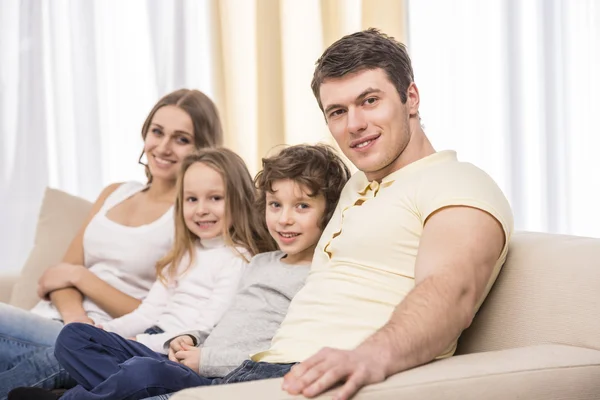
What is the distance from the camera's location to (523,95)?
3.46 m

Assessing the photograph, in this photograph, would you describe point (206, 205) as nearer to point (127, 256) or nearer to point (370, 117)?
point (127, 256)

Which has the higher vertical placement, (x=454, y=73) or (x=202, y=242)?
(x=454, y=73)

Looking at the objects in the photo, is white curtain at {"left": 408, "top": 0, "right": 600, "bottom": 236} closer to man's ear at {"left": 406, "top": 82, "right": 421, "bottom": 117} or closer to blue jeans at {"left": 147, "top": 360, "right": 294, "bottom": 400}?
man's ear at {"left": 406, "top": 82, "right": 421, "bottom": 117}

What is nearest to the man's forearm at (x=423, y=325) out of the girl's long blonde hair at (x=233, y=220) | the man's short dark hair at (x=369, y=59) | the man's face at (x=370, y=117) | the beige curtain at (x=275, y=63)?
the man's face at (x=370, y=117)

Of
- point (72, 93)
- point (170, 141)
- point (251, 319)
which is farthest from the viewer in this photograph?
point (72, 93)

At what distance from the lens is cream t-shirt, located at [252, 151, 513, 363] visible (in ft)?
4.78

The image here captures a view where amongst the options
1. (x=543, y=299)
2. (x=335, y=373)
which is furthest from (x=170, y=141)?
(x=335, y=373)

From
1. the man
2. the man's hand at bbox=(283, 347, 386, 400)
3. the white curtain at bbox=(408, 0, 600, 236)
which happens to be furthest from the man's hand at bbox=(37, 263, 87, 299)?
the white curtain at bbox=(408, 0, 600, 236)

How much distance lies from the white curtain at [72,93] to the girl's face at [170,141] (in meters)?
1.33

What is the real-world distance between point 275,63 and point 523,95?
3.62ft

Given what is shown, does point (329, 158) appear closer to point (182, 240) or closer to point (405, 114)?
point (405, 114)

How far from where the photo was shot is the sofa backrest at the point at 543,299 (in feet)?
4.42

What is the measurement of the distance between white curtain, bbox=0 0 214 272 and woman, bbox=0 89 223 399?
50.2 inches

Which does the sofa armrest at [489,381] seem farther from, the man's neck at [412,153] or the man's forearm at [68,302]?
the man's forearm at [68,302]
